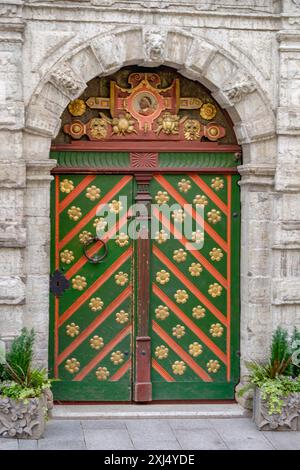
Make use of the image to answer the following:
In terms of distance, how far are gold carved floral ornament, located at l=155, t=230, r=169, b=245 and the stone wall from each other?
27.5 inches

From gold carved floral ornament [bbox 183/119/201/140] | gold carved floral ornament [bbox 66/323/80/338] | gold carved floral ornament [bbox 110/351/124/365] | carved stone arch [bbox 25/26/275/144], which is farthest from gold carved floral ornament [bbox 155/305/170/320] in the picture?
carved stone arch [bbox 25/26/275/144]

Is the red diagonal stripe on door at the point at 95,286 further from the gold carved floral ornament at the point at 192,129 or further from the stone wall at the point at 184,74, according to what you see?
the gold carved floral ornament at the point at 192,129

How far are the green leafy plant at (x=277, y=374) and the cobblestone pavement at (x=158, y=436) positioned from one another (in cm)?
28

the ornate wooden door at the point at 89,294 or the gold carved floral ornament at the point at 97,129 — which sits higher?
the gold carved floral ornament at the point at 97,129

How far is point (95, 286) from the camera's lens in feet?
27.7

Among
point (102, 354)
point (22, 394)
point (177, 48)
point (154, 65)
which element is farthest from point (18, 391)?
point (177, 48)

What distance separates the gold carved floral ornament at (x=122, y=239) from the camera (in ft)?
27.7

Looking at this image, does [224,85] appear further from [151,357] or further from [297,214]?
[151,357]

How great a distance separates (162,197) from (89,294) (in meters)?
1.06

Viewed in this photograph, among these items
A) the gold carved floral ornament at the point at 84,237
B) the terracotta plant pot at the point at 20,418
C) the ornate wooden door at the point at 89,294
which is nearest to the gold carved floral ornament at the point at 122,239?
the ornate wooden door at the point at 89,294

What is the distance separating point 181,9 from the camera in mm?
8008

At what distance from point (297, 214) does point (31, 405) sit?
8.86 feet

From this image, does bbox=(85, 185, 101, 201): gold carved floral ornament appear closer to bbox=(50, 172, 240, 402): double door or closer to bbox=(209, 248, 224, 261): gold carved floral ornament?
bbox=(50, 172, 240, 402): double door

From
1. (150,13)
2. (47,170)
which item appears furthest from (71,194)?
(150,13)
